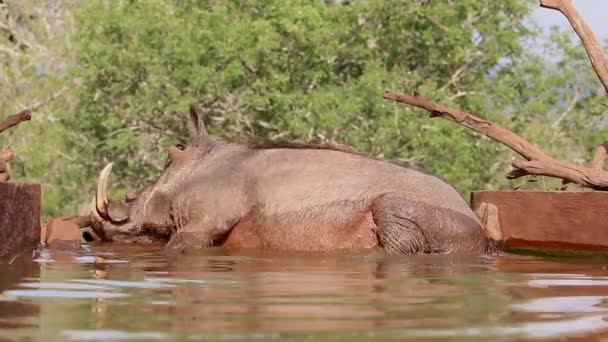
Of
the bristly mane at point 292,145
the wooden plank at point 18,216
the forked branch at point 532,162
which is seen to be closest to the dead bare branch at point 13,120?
the wooden plank at point 18,216

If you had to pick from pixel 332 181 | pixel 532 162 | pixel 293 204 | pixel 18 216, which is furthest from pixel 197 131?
pixel 532 162

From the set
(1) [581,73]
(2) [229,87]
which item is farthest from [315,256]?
(1) [581,73]

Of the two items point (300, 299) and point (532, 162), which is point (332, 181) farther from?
point (300, 299)

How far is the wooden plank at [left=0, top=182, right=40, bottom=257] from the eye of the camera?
771 centimetres

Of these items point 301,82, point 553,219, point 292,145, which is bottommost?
point 553,219

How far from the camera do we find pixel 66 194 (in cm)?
2545

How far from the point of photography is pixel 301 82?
78.2ft

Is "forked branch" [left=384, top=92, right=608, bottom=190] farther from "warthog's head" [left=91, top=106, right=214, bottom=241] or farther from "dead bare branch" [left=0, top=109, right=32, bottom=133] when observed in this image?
"dead bare branch" [left=0, top=109, right=32, bottom=133]

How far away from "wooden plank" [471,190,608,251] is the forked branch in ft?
0.62

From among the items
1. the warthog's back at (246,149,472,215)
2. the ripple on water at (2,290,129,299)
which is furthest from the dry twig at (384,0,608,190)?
the ripple on water at (2,290,129,299)

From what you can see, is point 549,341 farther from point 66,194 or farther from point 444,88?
point 66,194

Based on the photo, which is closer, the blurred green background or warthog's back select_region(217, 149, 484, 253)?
warthog's back select_region(217, 149, 484, 253)

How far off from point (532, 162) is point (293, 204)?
69.5 inches

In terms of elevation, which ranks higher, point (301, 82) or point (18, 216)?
point (301, 82)
